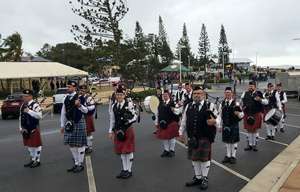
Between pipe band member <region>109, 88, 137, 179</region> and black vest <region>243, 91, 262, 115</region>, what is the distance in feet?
11.1

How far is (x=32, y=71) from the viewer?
24297 millimetres

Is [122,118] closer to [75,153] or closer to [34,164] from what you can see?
[75,153]

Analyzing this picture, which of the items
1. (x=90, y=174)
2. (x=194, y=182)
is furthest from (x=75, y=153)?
(x=194, y=182)

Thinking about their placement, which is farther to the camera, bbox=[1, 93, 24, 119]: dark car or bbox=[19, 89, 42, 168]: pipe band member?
bbox=[1, 93, 24, 119]: dark car

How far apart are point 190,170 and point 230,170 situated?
844 millimetres

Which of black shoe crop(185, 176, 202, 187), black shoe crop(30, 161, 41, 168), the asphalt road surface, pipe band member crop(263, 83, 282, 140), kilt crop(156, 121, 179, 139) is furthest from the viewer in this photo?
pipe band member crop(263, 83, 282, 140)

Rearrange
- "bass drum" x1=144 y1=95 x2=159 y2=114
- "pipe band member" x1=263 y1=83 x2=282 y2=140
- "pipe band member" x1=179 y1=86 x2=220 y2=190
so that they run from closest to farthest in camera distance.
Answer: "pipe band member" x1=179 y1=86 x2=220 y2=190 < "bass drum" x1=144 y1=95 x2=159 y2=114 < "pipe band member" x1=263 y1=83 x2=282 y2=140

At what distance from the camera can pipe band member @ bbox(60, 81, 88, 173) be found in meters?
5.43

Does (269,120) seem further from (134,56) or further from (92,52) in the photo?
(92,52)

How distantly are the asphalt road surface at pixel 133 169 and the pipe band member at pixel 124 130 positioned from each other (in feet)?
1.20

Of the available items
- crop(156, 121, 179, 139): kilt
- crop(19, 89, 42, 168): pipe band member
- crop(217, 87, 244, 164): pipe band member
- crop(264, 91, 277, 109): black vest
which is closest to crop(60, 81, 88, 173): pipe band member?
crop(19, 89, 42, 168): pipe band member

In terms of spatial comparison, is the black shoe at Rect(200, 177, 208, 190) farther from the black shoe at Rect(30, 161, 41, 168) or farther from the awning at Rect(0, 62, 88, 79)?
the awning at Rect(0, 62, 88, 79)

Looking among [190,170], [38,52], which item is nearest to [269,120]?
[190,170]

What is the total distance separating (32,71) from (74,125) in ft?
69.9
